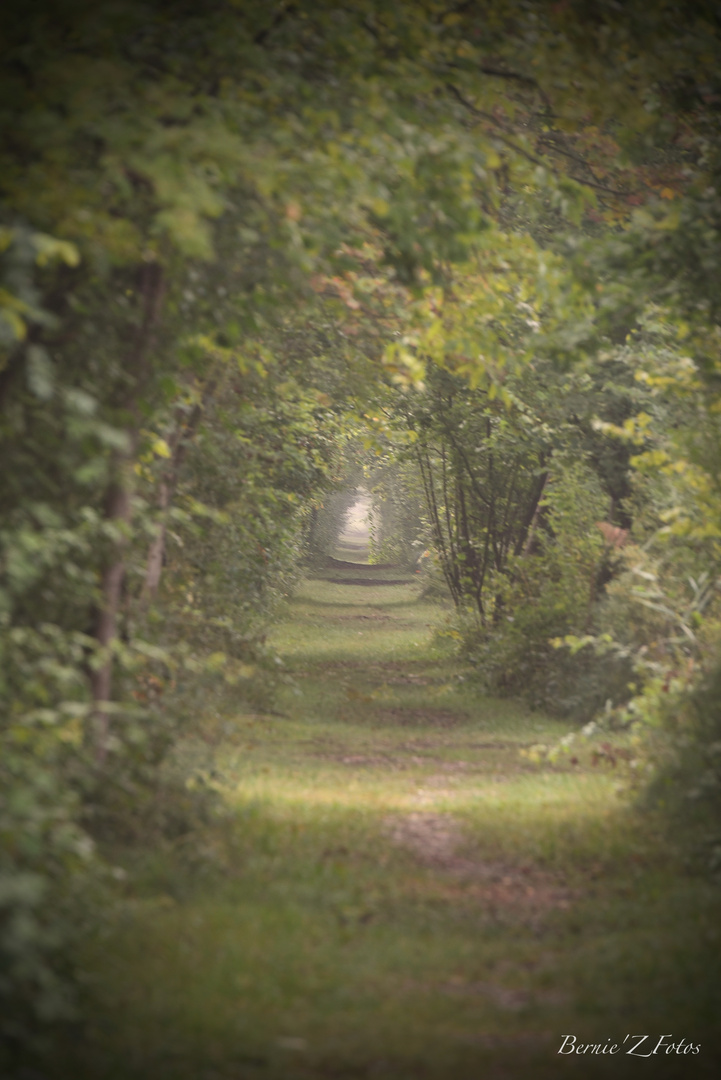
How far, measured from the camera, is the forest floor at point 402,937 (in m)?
4.85

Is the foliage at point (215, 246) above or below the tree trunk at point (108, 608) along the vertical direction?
above

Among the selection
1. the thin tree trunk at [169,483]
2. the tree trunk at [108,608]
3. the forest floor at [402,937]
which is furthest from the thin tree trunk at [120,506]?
the thin tree trunk at [169,483]

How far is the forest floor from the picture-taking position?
4.85m

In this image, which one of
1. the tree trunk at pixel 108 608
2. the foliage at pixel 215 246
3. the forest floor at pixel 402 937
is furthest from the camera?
the tree trunk at pixel 108 608

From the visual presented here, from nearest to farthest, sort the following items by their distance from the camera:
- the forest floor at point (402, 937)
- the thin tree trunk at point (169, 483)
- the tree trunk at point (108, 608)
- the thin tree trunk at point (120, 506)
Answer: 1. the forest floor at point (402, 937)
2. the thin tree trunk at point (120, 506)
3. the tree trunk at point (108, 608)
4. the thin tree trunk at point (169, 483)

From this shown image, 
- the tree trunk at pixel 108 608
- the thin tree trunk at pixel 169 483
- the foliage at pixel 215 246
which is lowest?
the thin tree trunk at pixel 169 483

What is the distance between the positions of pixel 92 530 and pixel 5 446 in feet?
3.35

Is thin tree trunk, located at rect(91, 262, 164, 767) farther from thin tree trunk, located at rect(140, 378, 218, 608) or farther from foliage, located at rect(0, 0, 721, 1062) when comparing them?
thin tree trunk, located at rect(140, 378, 218, 608)

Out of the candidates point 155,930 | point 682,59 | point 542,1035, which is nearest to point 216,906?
point 155,930

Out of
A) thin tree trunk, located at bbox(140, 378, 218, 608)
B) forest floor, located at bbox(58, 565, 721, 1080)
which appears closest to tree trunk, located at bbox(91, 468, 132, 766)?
forest floor, located at bbox(58, 565, 721, 1080)

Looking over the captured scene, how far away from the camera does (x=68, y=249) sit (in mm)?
4691

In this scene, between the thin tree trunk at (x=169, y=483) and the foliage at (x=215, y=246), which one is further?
the thin tree trunk at (x=169, y=483)

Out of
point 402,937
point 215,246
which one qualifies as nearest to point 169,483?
point 215,246

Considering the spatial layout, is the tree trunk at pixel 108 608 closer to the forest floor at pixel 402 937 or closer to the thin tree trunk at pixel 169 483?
the forest floor at pixel 402 937
